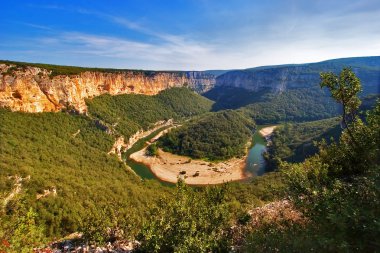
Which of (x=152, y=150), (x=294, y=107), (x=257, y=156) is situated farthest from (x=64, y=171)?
(x=294, y=107)

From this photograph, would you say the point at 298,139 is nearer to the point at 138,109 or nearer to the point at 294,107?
the point at 294,107

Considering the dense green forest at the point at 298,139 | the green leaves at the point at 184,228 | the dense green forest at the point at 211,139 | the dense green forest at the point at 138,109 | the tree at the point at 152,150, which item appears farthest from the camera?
the dense green forest at the point at 138,109

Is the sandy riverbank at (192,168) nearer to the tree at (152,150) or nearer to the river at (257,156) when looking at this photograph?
the tree at (152,150)

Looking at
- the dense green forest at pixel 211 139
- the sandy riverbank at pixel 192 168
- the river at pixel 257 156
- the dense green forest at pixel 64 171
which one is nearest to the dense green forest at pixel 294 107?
the river at pixel 257 156

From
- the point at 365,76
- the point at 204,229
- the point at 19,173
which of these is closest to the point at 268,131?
the point at 365,76

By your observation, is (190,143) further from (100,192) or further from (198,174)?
(100,192)

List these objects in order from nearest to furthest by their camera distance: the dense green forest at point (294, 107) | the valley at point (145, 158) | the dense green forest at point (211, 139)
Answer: the valley at point (145, 158) → the dense green forest at point (211, 139) → the dense green forest at point (294, 107)

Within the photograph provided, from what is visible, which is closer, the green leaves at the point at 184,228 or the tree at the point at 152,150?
the green leaves at the point at 184,228
